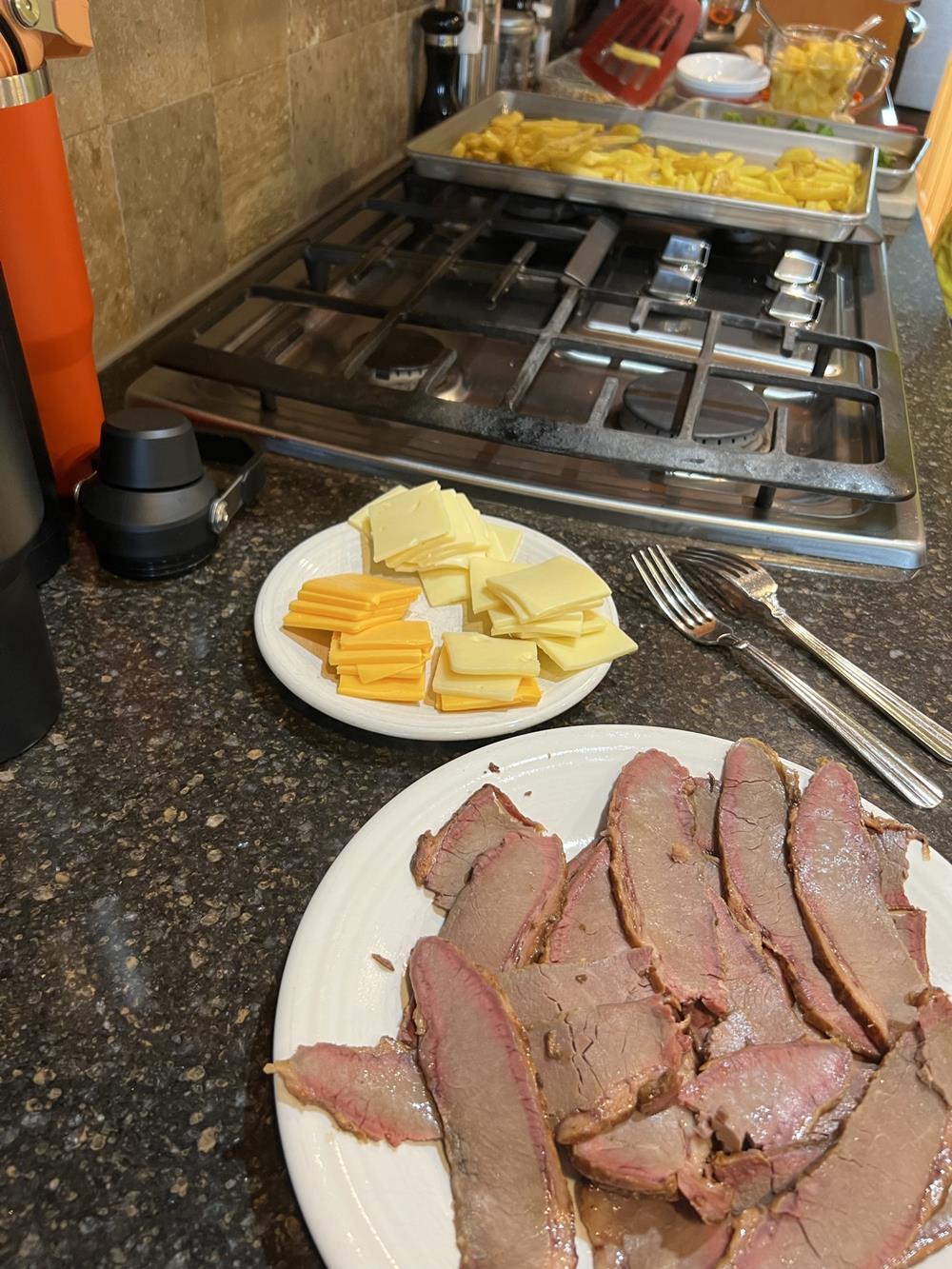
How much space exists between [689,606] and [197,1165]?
2.05 ft

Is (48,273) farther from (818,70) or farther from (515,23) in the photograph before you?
(818,70)

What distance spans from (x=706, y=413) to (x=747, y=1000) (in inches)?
30.5

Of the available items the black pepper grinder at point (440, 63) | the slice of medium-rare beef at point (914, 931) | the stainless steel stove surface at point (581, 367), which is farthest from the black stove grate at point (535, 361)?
the slice of medium-rare beef at point (914, 931)

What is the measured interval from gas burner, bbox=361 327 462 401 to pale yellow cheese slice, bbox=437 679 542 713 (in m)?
0.56

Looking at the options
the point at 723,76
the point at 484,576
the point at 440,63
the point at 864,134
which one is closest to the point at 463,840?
the point at 484,576

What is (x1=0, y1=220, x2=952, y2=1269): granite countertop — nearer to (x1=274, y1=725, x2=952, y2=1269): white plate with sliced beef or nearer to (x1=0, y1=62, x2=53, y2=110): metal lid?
(x1=274, y1=725, x2=952, y2=1269): white plate with sliced beef

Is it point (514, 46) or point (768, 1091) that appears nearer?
point (768, 1091)

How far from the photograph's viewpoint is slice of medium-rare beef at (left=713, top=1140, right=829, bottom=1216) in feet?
1.63

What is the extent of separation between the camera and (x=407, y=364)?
1219 mm

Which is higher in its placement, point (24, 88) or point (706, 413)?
point (24, 88)

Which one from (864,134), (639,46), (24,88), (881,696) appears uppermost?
(24,88)

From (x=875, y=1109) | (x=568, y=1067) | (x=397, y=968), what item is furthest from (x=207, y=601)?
(x=875, y=1109)

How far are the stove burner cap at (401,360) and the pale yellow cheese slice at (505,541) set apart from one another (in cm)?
35

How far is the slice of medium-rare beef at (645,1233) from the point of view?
0.47 meters
